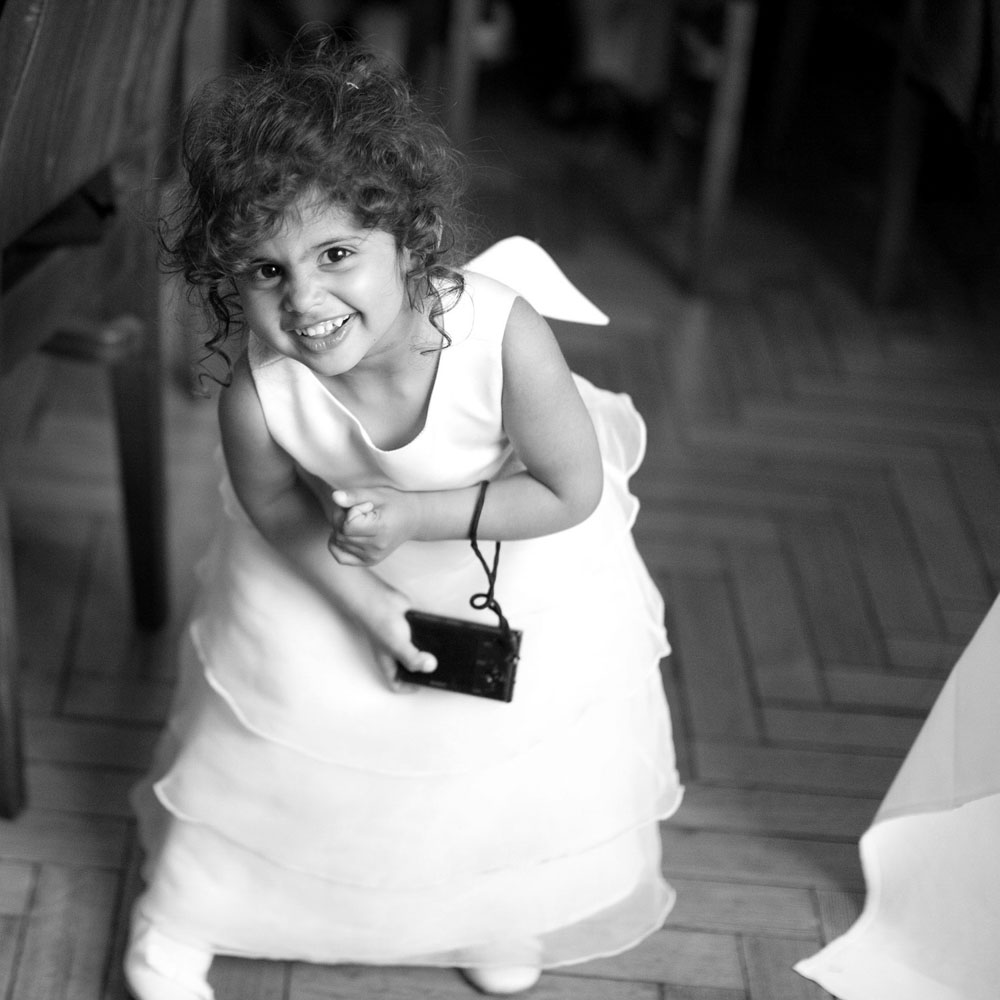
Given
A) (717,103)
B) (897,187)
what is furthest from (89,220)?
(897,187)

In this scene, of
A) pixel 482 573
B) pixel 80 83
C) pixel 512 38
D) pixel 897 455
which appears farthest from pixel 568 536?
pixel 512 38

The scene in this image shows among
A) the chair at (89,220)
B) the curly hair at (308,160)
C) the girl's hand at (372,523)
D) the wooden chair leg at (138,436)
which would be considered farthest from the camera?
the wooden chair leg at (138,436)

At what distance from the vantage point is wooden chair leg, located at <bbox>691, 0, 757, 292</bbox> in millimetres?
2285

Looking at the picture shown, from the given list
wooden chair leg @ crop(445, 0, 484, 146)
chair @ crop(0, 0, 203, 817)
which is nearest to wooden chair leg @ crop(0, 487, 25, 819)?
chair @ crop(0, 0, 203, 817)

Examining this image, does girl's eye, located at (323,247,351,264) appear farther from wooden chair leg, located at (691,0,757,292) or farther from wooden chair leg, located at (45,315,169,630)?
wooden chair leg, located at (691,0,757,292)

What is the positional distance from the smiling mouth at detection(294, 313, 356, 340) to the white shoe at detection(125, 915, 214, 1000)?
1.95 ft

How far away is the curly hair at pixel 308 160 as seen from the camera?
38.8 inches

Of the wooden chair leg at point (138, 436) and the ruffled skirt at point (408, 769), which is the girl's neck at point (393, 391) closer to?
the ruffled skirt at point (408, 769)

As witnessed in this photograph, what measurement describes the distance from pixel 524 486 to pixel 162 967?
1.77ft

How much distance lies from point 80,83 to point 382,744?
64 centimetres

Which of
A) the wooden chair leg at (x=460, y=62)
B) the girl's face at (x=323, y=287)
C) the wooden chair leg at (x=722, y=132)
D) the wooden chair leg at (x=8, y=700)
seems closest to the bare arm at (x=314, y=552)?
the girl's face at (x=323, y=287)

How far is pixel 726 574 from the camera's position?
1887 millimetres

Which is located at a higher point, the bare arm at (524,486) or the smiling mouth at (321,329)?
the smiling mouth at (321,329)

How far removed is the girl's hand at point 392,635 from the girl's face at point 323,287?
239mm
